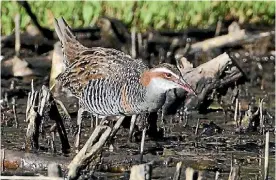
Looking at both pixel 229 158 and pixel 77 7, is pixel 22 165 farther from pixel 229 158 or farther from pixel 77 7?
pixel 77 7

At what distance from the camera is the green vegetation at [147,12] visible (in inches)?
571

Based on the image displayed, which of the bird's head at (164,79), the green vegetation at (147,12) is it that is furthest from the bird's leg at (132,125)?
the green vegetation at (147,12)

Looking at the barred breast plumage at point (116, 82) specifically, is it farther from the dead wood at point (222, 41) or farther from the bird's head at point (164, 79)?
the dead wood at point (222, 41)

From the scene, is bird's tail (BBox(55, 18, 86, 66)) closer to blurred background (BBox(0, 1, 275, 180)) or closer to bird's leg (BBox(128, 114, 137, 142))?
blurred background (BBox(0, 1, 275, 180))

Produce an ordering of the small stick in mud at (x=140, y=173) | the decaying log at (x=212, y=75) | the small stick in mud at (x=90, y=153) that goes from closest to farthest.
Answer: the small stick in mud at (x=140, y=173), the small stick in mud at (x=90, y=153), the decaying log at (x=212, y=75)

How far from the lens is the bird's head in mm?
7803

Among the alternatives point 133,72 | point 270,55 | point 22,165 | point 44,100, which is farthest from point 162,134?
point 270,55

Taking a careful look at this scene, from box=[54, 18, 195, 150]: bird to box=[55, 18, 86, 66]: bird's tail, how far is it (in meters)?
0.02

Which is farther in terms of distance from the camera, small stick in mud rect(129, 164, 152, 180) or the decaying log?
the decaying log

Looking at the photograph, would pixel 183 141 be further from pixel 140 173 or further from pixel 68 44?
pixel 140 173

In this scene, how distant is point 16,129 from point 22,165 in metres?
2.17

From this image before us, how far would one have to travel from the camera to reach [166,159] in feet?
25.6

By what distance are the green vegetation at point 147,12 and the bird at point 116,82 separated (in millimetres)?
5062

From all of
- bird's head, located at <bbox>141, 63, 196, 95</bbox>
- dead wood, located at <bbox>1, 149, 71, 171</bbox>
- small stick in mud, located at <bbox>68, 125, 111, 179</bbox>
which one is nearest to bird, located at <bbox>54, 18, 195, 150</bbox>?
bird's head, located at <bbox>141, 63, 196, 95</bbox>
